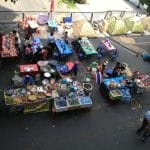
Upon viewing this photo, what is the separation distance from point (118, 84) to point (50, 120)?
5244mm

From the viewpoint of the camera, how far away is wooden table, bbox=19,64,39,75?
1917cm

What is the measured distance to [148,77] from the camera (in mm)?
21766

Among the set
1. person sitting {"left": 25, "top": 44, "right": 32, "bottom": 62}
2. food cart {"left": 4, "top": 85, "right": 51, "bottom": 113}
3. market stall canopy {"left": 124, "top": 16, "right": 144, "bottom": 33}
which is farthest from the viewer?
market stall canopy {"left": 124, "top": 16, "right": 144, "bottom": 33}

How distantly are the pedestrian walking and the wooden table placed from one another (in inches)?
291

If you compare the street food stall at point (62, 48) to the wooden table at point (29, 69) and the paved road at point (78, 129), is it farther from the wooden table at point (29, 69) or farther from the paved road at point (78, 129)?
the paved road at point (78, 129)

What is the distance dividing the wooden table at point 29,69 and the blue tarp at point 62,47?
8.85 feet

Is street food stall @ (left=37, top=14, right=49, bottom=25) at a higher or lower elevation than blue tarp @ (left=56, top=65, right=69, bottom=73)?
higher

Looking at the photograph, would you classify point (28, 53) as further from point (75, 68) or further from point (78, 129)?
point (78, 129)

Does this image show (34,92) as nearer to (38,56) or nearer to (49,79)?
(49,79)

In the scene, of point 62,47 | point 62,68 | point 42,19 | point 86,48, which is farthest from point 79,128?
point 42,19

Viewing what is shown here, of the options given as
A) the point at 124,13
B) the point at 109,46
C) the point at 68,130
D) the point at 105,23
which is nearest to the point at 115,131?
the point at 68,130

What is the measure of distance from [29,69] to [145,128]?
8.07 metres

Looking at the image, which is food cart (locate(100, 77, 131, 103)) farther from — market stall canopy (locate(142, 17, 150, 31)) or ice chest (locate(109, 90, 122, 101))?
market stall canopy (locate(142, 17, 150, 31))

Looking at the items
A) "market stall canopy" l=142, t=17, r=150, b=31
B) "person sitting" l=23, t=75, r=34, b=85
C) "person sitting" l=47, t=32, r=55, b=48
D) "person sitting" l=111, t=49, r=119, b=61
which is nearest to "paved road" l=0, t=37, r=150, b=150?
"person sitting" l=23, t=75, r=34, b=85
